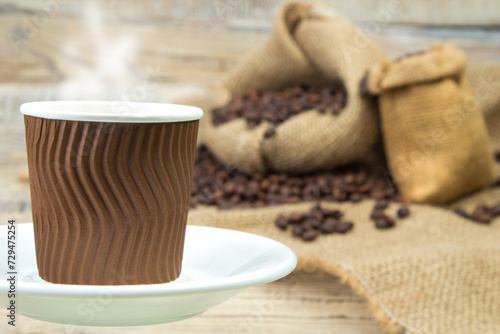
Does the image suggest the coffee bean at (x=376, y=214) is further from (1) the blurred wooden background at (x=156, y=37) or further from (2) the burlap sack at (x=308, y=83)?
(1) the blurred wooden background at (x=156, y=37)

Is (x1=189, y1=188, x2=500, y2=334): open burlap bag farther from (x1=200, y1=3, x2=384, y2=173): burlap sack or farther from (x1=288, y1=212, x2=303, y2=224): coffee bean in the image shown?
(x1=200, y1=3, x2=384, y2=173): burlap sack

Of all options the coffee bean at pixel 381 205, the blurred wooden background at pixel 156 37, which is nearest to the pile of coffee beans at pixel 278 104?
the coffee bean at pixel 381 205

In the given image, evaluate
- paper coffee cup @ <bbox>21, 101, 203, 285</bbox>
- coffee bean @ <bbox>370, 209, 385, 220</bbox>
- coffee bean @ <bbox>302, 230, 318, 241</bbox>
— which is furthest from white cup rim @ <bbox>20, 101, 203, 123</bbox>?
coffee bean @ <bbox>370, 209, 385, 220</bbox>

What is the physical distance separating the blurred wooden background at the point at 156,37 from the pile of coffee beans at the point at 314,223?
1.00m

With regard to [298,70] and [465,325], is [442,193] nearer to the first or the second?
[298,70]

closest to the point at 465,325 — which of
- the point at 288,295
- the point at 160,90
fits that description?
the point at 288,295

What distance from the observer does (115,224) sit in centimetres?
54

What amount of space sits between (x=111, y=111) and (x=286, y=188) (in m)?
0.90

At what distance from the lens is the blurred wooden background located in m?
2.31

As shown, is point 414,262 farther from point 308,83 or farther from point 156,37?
point 156,37

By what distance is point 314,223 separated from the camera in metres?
1.26

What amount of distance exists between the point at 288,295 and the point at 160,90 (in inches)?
59.7

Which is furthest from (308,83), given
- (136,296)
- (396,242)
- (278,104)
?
(136,296)

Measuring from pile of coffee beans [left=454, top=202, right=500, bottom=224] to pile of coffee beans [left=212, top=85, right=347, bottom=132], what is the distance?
1.17ft
